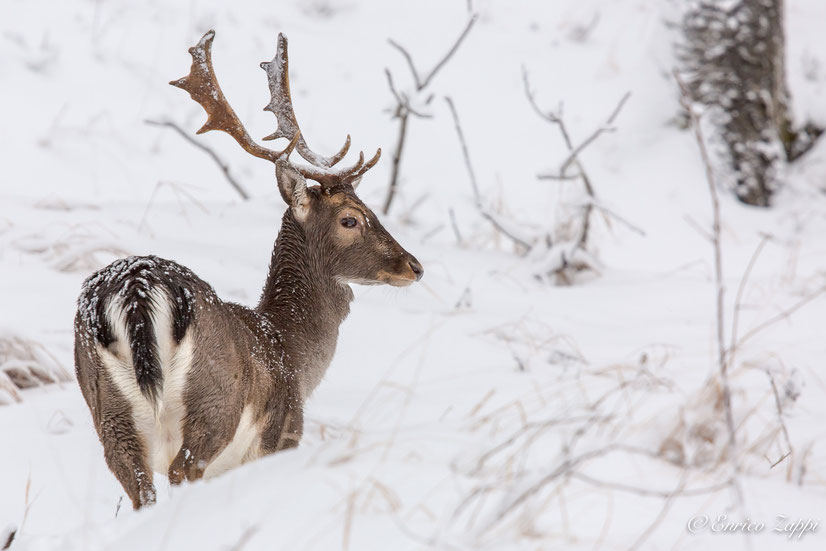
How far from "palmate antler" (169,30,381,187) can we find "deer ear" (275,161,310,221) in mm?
41

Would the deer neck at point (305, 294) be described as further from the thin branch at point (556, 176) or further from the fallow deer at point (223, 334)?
the thin branch at point (556, 176)

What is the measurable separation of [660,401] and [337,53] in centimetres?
797

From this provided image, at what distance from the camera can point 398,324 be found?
466 cm

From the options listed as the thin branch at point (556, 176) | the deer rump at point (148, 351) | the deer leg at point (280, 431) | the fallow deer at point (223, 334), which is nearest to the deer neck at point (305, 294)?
the fallow deer at point (223, 334)

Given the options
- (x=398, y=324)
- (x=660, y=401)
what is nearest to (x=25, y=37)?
(x=398, y=324)

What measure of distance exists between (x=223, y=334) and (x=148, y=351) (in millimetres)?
322

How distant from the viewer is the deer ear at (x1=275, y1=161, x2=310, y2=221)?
320 cm

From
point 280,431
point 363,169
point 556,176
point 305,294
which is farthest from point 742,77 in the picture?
point 280,431

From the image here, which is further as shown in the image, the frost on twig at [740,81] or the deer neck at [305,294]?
the frost on twig at [740,81]

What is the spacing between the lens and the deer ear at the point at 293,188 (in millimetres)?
3203

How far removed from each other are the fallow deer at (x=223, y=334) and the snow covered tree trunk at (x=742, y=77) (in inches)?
196

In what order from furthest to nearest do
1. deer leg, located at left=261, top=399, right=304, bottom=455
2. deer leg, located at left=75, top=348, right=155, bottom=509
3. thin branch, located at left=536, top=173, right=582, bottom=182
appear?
thin branch, located at left=536, top=173, right=582, bottom=182
deer leg, located at left=261, top=399, right=304, bottom=455
deer leg, located at left=75, top=348, right=155, bottom=509

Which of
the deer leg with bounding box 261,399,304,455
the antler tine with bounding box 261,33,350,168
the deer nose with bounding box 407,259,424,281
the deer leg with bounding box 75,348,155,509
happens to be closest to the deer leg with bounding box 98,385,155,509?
the deer leg with bounding box 75,348,155,509

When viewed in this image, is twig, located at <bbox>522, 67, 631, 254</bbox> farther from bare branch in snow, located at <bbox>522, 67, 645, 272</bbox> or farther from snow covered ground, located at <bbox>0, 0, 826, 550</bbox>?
snow covered ground, located at <bbox>0, 0, 826, 550</bbox>
